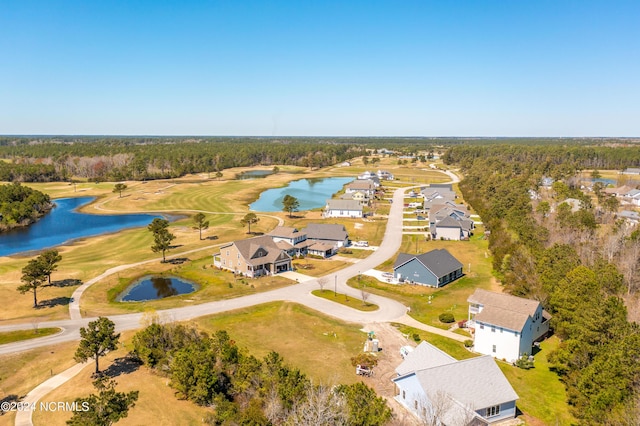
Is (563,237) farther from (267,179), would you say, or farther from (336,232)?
(267,179)

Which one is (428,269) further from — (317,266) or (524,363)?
(524,363)

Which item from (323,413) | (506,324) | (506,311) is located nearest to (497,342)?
(506,324)

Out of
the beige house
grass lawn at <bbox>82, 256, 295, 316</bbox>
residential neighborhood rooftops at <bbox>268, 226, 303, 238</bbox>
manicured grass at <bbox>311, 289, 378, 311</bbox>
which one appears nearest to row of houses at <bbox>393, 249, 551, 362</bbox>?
manicured grass at <bbox>311, 289, 378, 311</bbox>

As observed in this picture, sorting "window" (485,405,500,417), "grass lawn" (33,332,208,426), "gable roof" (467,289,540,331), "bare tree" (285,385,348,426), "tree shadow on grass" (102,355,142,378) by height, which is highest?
"bare tree" (285,385,348,426)

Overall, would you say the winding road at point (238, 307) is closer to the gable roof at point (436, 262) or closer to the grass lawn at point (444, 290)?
the grass lawn at point (444, 290)

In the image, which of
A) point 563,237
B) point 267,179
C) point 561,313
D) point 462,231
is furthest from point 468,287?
point 267,179

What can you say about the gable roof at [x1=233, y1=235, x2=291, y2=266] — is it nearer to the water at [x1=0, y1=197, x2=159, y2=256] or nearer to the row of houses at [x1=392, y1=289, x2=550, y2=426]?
the row of houses at [x1=392, y1=289, x2=550, y2=426]
